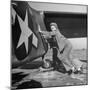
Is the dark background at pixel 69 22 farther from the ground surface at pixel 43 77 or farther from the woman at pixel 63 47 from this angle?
the ground surface at pixel 43 77

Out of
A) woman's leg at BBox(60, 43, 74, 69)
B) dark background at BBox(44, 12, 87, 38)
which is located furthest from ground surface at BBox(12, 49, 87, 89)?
dark background at BBox(44, 12, 87, 38)

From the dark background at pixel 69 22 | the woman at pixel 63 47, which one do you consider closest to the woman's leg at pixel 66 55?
the woman at pixel 63 47

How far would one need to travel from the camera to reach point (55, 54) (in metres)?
1.98

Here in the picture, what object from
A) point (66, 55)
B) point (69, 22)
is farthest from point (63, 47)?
point (69, 22)

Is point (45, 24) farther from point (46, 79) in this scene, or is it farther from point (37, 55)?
point (46, 79)

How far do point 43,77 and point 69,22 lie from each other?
2.00ft

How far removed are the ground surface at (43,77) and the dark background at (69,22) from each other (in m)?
0.19

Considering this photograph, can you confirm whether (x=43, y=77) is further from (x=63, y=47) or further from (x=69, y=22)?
(x=69, y=22)

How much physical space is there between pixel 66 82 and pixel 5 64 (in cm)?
63

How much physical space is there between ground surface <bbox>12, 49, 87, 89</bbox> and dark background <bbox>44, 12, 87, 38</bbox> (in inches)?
7.3

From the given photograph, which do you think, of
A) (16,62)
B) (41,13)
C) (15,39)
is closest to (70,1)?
(41,13)

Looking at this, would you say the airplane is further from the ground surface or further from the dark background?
the ground surface

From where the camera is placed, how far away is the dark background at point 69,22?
6.43ft

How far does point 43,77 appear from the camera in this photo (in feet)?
6.33
